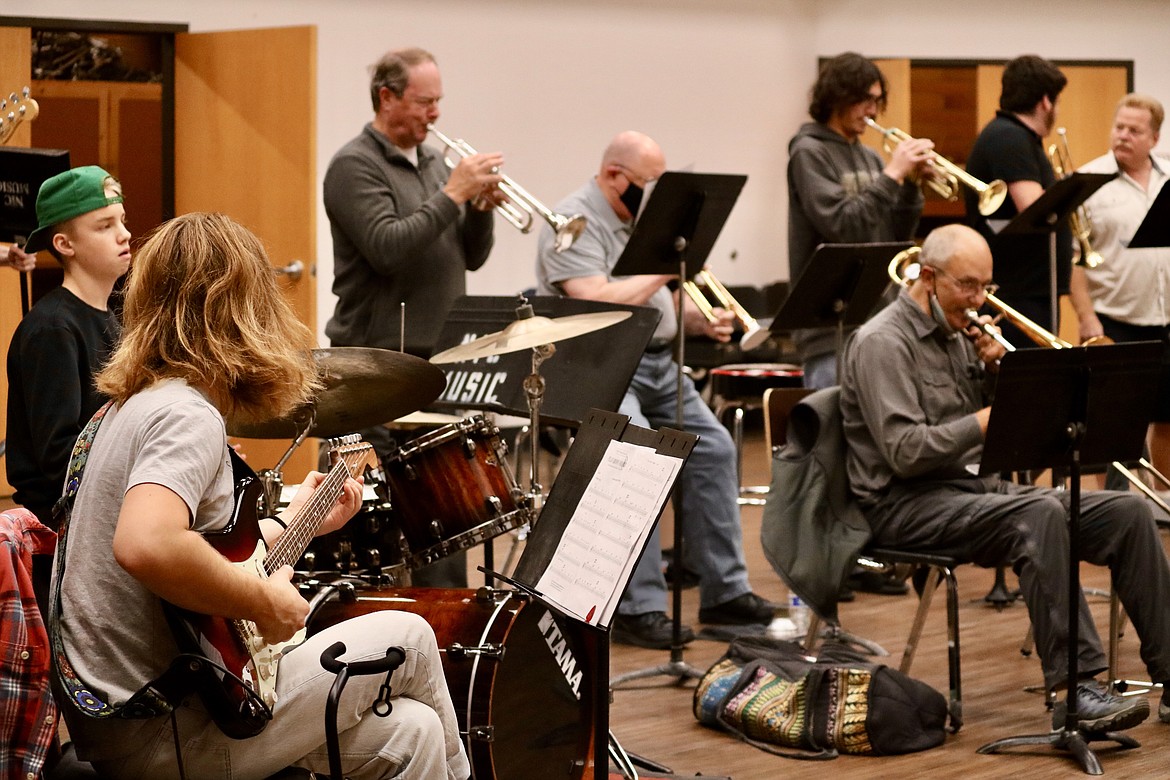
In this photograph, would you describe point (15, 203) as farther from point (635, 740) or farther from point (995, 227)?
point (995, 227)

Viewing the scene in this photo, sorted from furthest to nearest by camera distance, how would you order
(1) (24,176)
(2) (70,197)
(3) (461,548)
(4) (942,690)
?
(1) (24,176) < (4) (942,690) < (3) (461,548) < (2) (70,197)

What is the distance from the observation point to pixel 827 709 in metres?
3.81

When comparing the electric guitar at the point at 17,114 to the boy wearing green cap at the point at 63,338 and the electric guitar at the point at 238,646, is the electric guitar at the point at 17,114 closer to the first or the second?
the boy wearing green cap at the point at 63,338

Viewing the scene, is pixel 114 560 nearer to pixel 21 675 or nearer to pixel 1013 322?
pixel 21 675

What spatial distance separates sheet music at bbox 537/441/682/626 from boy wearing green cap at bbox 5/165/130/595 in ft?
3.49

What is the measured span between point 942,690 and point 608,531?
2.16 m

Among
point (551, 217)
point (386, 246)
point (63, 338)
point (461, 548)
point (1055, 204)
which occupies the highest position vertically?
point (1055, 204)

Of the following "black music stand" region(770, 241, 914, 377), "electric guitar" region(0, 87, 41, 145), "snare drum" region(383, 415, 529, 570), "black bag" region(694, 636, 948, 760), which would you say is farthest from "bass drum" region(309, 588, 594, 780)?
"electric guitar" region(0, 87, 41, 145)

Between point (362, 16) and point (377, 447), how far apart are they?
13.8ft

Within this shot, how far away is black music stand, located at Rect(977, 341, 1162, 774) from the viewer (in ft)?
11.6

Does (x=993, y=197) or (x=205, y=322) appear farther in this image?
(x=993, y=197)

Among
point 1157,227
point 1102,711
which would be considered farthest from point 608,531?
point 1157,227

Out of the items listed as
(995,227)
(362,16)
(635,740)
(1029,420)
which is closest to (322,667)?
(635,740)

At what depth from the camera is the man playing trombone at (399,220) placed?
4609mm
